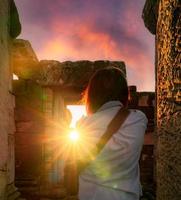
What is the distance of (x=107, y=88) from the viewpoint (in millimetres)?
2080

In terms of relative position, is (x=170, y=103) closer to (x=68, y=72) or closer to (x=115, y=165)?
(x=115, y=165)

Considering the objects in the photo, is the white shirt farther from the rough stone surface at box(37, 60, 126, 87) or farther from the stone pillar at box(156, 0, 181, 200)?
the rough stone surface at box(37, 60, 126, 87)

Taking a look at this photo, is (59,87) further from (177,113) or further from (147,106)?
(177,113)

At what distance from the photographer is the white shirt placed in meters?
1.94

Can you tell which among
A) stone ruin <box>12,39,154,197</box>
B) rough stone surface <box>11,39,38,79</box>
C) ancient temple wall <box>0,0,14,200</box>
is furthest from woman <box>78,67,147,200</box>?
stone ruin <box>12,39,154,197</box>

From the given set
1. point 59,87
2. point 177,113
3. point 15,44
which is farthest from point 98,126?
point 59,87

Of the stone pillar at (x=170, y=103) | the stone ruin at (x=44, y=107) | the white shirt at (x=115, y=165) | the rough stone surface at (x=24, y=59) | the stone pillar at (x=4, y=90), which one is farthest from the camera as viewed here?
the stone ruin at (x=44, y=107)

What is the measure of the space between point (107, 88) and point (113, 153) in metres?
0.32

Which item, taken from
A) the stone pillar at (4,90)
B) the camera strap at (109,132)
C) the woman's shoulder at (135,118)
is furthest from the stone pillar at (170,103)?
the stone pillar at (4,90)

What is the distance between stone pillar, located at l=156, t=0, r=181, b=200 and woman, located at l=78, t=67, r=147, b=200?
0.20m

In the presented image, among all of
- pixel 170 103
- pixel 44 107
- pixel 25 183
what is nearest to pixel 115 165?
pixel 170 103

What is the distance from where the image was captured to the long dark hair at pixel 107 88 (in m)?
2.07

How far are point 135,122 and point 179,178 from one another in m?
0.34

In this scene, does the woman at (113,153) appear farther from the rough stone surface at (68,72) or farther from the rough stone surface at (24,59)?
the rough stone surface at (68,72)
